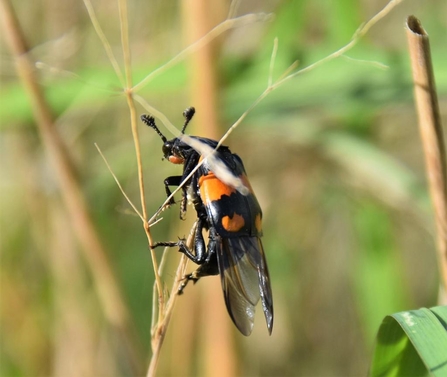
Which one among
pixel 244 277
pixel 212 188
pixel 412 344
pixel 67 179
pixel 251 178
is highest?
pixel 251 178

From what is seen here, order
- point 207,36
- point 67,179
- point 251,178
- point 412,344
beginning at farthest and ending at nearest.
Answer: point 251,178
point 67,179
point 207,36
point 412,344

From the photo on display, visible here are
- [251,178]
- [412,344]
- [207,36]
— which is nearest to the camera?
[412,344]

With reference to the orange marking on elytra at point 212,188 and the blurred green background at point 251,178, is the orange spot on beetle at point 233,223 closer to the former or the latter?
the orange marking on elytra at point 212,188

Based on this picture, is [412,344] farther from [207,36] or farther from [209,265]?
[207,36]

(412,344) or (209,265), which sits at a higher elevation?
(209,265)

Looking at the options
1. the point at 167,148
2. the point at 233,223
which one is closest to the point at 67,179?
the point at 167,148

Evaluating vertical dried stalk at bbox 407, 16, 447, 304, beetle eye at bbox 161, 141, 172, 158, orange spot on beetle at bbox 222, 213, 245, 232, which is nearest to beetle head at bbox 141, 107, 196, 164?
beetle eye at bbox 161, 141, 172, 158

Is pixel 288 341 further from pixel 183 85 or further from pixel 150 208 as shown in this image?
pixel 183 85

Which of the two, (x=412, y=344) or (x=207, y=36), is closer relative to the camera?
(x=412, y=344)
